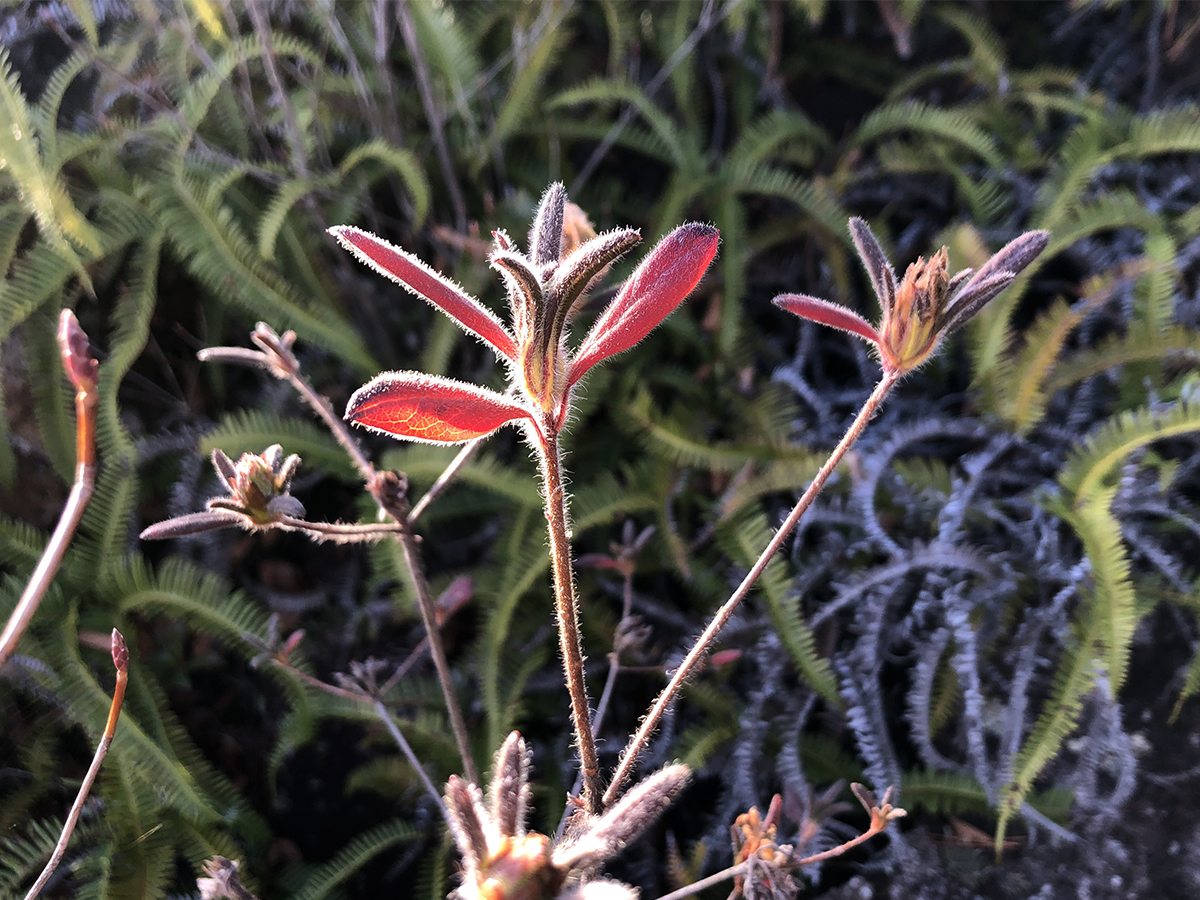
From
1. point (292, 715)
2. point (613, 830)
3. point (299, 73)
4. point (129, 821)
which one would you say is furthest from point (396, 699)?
point (299, 73)

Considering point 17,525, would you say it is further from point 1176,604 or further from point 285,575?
point 1176,604

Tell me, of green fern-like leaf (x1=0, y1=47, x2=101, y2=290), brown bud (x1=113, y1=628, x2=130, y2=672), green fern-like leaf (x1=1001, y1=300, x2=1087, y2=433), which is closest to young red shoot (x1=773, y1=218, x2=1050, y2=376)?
brown bud (x1=113, y1=628, x2=130, y2=672)

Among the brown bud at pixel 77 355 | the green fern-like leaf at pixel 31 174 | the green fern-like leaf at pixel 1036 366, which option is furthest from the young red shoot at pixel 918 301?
the green fern-like leaf at pixel 31 174

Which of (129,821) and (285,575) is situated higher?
(285,575)

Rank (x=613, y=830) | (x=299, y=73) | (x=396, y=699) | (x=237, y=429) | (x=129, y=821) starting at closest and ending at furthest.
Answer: (x=613, y=830)
(x=129, y=821)
(x=396, y=699)
(x=237, y=429)
(x=299, y=73)

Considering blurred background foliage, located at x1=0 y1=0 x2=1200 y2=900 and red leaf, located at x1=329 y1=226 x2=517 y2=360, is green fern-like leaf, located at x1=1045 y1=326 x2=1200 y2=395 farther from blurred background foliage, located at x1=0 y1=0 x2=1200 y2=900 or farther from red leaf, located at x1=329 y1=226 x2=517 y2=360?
red leaf, located at x1=329 y1=226 x2=517 y2=360
